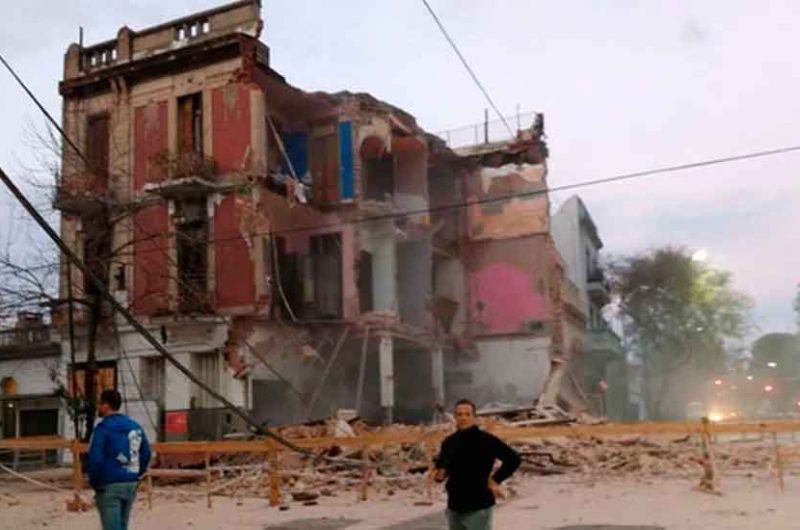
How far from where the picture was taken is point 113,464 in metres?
7.00

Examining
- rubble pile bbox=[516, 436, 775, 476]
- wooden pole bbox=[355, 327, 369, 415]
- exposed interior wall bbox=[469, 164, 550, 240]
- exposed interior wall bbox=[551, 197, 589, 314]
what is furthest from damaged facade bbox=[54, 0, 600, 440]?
exposed interior wall bbox=[551, 197, 589, 314]

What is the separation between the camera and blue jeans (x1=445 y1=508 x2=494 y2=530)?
5938 mm

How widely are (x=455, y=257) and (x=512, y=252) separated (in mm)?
2588

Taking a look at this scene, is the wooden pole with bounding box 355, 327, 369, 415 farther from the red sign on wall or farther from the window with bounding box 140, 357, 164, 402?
the window with bounding box 140, 357, 164, 402

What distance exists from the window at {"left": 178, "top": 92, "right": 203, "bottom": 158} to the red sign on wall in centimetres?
817

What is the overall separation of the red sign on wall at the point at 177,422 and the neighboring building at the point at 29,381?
4.94 metres

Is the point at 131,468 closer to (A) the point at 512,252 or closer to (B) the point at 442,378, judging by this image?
(B) the point at 442,378

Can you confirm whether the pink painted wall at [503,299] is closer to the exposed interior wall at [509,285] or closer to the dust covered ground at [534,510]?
the exposed interior wall at [509,285]

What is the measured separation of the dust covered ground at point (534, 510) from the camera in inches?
428

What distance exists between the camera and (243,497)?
1544cm

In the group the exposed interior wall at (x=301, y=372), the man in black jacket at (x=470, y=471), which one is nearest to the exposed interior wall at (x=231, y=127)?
the exposed interior wall at (x=301, y=372)

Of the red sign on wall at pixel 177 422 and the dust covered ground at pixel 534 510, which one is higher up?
the red sign on wall at pixel 177 422

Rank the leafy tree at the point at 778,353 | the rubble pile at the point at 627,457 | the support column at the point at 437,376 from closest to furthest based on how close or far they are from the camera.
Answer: the rubble pile at the point at 627,457 → the support column at the point at 437,376 → the leafy tree at the point at 778,353

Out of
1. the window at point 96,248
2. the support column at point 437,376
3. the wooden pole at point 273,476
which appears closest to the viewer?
the wooden pole at point 273,476
